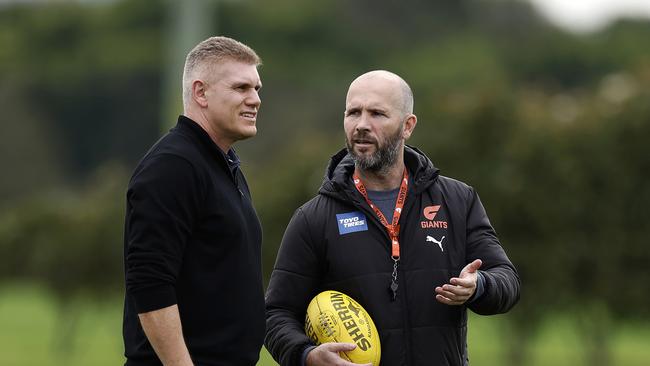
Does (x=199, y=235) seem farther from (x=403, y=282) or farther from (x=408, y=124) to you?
(x=408, y=124)

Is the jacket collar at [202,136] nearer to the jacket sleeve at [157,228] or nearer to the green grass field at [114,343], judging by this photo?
the jacket sleeve at [157,228]

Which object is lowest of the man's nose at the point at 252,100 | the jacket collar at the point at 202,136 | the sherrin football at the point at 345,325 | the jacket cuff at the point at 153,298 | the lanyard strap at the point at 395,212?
the sherrin football at the point at 345,325

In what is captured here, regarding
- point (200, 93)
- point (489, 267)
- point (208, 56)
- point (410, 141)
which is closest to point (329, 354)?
point (489, 267)

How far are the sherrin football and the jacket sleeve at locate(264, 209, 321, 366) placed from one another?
0.12 meters

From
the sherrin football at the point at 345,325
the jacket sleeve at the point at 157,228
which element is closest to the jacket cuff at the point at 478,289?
the sherrin football at the point at 345,325

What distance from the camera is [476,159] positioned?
16938mm

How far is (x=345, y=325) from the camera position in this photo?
5.66 m

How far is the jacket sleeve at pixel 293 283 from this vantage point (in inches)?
231

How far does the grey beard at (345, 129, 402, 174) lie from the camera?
19.4 feet

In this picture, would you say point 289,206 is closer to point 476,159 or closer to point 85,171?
point 476,159

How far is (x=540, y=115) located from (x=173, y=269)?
13.0m

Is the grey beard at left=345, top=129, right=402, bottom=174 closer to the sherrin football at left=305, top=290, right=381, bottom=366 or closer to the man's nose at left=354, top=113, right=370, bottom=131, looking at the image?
the man's nose at left=354, top=113, right=370, bottom=131

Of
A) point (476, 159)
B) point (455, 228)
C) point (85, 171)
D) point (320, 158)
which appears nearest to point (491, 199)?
point (476, 159)

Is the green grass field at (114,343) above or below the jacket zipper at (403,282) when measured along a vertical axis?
below
